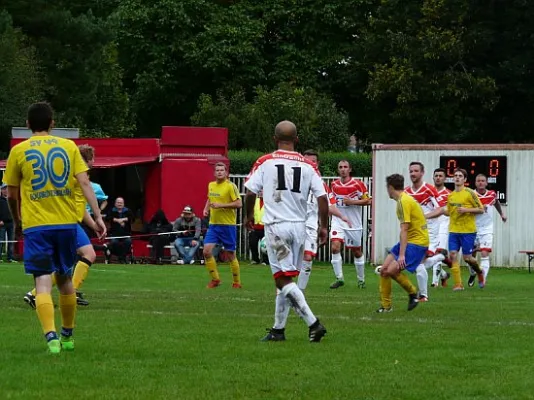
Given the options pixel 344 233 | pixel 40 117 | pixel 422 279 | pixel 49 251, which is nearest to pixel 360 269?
pixel 344 233

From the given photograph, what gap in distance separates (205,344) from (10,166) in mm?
2242

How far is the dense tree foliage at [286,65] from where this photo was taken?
1925 inches

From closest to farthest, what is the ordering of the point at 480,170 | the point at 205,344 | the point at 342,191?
the point at 205,344 → the point at 342,191 → the point at 480,170

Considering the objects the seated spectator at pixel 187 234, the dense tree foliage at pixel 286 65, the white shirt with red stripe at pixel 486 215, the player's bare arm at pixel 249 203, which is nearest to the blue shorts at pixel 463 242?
the white shirt with red stripe at pixel 486 215

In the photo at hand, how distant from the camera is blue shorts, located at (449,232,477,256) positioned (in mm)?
23016

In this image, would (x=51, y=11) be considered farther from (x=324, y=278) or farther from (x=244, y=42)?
(x=324, y=278)

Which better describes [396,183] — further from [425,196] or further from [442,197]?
[442,197]

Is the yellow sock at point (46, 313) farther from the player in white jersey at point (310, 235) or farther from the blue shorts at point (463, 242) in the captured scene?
the blue shorts at point (463, 242)

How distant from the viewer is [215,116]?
153ft

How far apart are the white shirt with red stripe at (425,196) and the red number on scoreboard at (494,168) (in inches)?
405

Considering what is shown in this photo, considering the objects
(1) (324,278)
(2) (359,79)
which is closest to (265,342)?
(1) (324,278)

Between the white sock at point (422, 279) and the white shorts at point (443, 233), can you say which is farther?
the white shorts at point (443, 233)

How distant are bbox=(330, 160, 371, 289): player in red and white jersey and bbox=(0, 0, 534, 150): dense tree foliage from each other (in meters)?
21.9

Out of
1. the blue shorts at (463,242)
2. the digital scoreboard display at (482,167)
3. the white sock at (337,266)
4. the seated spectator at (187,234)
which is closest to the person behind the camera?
the white sock at (337,266)
